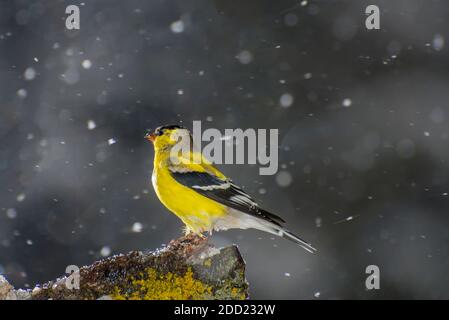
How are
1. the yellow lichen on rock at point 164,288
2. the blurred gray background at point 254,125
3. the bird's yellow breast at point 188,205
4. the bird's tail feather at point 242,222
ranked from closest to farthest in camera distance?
the yellow lichen on rock at point 164,288 < the bird's yellow breast at point 188,205 < the bird's tail feather at point 242,222 < the blurred gray background at point 254,125

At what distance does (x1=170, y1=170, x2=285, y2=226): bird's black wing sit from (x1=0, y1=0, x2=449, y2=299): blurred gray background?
281 inches

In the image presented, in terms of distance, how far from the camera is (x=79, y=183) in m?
13.4

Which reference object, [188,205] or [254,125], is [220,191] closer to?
[188,205]

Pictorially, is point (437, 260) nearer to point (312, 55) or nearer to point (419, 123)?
point (419, 123)

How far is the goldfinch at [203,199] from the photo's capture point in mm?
5262

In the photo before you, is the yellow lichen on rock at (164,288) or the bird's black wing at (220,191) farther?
the bird's black wing at (220,191)

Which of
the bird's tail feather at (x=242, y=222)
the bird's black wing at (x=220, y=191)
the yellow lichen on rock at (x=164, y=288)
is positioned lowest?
the yellow lichen on rock at (x=164, y=288)

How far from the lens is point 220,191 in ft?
17.9

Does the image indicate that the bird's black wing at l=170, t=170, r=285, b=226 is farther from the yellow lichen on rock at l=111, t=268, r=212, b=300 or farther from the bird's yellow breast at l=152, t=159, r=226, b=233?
the yellow lichen on rock at l=111, t=268, r=212, b=300

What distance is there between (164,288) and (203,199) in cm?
197

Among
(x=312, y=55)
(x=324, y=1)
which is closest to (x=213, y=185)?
(x=312, y=55)

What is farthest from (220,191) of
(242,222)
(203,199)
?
(242,222)

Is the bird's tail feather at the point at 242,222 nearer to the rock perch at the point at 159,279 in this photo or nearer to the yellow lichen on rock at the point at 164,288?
the rock perch at the point at 159,279

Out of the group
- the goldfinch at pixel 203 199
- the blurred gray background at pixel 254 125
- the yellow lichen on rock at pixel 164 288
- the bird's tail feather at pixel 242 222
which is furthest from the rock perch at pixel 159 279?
the blurred gray background at pixel 254 125
